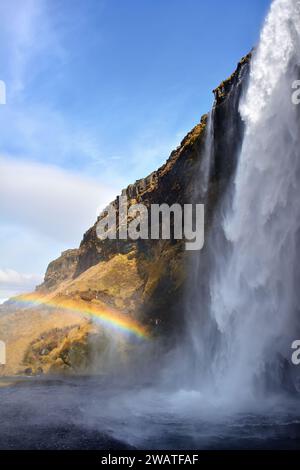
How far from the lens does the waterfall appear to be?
84.8 ft

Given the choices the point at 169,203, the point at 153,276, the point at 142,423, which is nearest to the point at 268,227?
the point at 142,423

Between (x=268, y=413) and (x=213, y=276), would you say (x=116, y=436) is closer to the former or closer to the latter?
(x=268, y=413)

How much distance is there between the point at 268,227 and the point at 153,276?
79.0 ft

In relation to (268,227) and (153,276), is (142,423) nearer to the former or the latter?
(268,227)

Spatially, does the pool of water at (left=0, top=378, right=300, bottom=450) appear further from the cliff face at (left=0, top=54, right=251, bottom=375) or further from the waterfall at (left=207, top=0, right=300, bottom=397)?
the cliff face at (left=0, top=54, right=251, bottom=375)

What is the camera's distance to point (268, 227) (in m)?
27.1

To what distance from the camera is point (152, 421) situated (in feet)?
62.1

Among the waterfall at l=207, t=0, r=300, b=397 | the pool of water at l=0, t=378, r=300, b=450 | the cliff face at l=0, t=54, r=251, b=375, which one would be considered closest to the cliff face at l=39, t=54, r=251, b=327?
the cliff face at l=0, t=54, r=251, b=375

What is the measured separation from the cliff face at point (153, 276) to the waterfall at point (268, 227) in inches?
187

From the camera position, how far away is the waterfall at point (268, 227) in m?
25.9

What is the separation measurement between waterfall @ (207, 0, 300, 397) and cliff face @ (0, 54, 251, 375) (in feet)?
15.6
